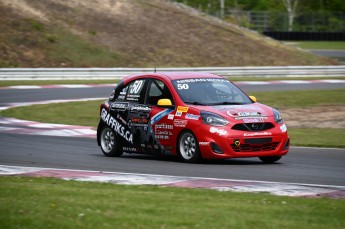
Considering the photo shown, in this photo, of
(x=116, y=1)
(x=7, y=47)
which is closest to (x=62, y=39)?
(x=7, y=47)

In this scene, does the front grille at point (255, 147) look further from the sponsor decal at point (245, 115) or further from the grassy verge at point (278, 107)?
the grassy verge at point (278, 107)

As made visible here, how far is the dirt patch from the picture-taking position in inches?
763

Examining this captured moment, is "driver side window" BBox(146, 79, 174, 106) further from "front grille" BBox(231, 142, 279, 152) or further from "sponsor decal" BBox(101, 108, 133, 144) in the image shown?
"front grille" BBox(231, 142, 279, 152)

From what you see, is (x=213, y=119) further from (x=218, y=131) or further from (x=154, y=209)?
(x=154, y=209)

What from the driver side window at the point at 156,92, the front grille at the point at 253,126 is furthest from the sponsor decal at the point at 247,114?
the driver side window at the point at 156,92

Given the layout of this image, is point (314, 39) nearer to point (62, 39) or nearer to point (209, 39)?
point (209, 39)

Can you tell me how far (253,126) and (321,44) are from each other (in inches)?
1961

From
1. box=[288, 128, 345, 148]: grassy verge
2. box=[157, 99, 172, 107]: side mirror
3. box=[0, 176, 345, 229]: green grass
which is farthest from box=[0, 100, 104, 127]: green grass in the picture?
box=[0, 176, 345, 229]: green grass

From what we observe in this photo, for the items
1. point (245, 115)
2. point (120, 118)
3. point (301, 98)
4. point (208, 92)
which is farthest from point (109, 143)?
point (301, 98)

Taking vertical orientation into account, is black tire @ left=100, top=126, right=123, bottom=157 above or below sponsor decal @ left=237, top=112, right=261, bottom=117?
below

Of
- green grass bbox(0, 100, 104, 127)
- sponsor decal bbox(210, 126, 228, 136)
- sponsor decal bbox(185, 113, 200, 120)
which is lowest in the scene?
green grass bbox(0, 100, 104, 127)

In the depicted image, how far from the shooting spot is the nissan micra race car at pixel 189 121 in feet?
42.6

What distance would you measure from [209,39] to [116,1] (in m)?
5.51

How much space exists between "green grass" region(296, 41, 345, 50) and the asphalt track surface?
43111 mm
